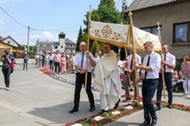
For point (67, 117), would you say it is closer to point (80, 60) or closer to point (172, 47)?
point (80, 60)

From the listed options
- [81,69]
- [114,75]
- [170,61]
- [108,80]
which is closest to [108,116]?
[108,80]

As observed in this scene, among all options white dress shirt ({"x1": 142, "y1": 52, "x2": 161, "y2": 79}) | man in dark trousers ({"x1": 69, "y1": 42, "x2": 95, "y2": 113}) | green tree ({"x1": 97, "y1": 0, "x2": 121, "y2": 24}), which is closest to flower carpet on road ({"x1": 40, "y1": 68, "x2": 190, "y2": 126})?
man in dark trousers ({"x1": 69, "y1": 42, "x2": 95, "y2": 113})

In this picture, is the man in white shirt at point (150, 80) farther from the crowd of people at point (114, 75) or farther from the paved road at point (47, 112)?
the paved road at point (47, 112)

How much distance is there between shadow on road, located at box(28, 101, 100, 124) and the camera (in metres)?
7.06

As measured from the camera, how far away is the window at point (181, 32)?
635 inches

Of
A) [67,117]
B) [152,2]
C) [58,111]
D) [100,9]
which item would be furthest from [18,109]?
[100,9]

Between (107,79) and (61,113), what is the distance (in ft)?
5.69

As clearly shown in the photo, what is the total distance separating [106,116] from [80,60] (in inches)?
72.7

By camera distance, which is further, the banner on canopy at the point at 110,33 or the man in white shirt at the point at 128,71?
the man in white shirt at the point at 128,71

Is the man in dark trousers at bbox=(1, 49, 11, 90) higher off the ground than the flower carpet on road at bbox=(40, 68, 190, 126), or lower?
higher

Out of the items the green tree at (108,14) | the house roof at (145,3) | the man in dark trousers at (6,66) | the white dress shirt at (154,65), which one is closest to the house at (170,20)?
the house roof at (145,3)

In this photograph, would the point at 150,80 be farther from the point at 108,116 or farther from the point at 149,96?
the point at 108,116

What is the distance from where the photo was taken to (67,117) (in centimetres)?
725

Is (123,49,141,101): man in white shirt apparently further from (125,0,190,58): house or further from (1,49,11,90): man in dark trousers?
(125,0,190,58): house
